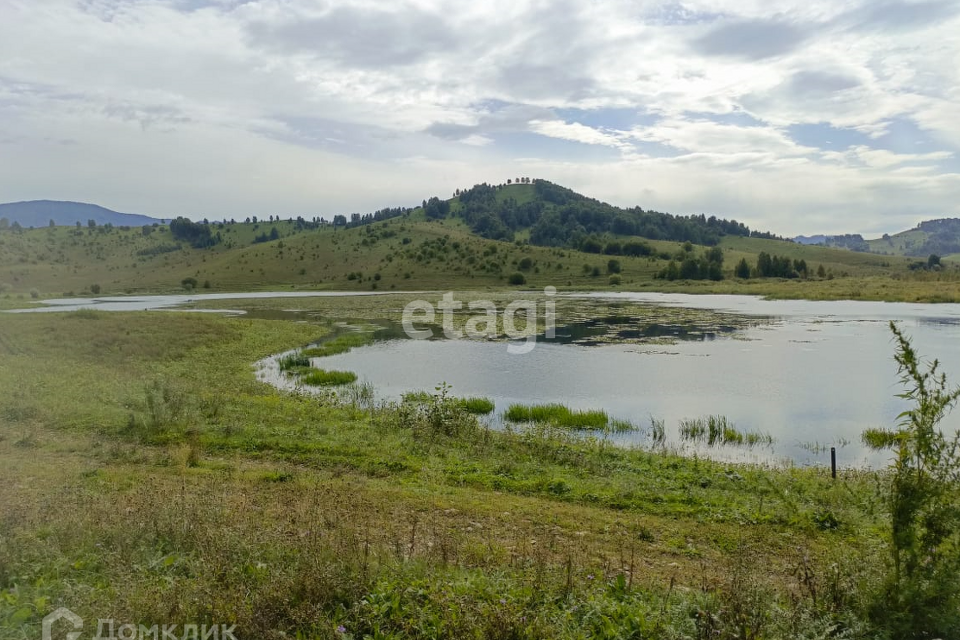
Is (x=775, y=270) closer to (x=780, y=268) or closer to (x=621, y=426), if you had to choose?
(x=780, y=268)

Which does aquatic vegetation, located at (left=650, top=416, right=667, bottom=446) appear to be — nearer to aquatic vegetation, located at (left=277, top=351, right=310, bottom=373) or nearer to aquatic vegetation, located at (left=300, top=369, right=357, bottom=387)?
aquatic vegetation, located at (left=300, top=369, right=357, bottom=387)

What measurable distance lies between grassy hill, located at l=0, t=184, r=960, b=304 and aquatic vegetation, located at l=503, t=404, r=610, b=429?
77672 mm

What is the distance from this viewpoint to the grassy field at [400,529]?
217 inches

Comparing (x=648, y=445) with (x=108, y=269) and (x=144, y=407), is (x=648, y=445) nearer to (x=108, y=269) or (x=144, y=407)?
(x=144, y=407)

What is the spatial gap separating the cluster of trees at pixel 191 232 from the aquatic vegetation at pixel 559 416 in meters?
194

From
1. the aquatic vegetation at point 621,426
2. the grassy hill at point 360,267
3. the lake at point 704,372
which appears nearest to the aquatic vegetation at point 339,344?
the lake at point 704,372

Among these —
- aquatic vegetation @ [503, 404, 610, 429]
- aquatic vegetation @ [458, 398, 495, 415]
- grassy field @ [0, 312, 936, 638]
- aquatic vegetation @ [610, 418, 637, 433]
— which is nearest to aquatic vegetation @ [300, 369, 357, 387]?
grassy field @ [0, 312, 936, 638]

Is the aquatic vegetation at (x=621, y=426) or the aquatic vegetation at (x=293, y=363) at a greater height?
the aquatic vegetation at (x=293, y=363)

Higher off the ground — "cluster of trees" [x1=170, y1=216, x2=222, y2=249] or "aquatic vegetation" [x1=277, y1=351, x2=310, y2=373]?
"cluster of trees" [x1=170, y1=216, x2=222, y2=249]

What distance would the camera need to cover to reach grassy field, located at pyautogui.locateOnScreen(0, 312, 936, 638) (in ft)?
18.1

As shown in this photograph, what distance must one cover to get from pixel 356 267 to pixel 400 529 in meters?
128

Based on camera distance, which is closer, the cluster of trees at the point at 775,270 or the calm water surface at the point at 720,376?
the calm water surface at the point at 720,376

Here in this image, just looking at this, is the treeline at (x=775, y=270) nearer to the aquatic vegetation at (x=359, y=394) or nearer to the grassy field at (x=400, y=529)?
the aquatic vegetation at (x=359, y=394)

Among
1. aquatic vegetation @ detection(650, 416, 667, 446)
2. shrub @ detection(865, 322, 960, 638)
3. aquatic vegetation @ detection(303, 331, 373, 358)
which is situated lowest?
aquatic vegetation @ detection(650, 416, 667, 446)
